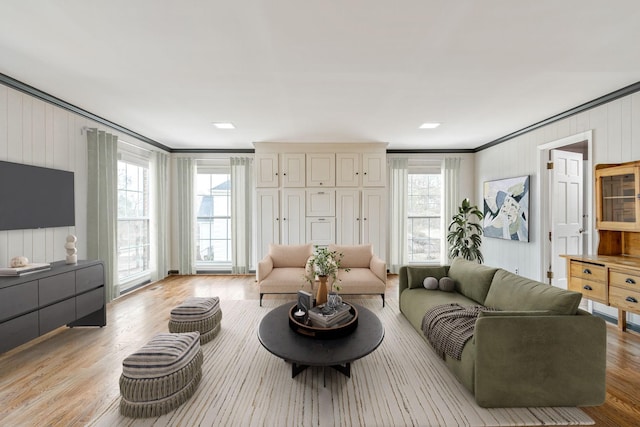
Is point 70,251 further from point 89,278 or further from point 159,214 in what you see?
point 159,214

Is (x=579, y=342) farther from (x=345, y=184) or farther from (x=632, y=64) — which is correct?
(x=345, y=184)

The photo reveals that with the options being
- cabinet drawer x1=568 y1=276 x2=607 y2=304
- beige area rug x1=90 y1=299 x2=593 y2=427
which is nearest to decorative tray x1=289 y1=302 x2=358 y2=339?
beige area rug x1=90 y1=299 x2=593 y2=427

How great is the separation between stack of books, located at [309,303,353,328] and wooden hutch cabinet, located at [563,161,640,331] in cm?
265

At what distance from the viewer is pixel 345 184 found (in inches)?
202

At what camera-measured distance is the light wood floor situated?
181 centimetres

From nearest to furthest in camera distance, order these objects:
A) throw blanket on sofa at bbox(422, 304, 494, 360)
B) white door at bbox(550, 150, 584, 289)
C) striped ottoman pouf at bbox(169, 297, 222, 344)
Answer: throw blanket on sofa at bbox(422, 304, 494, 360) < striped ottoman pouf at bbox(169, 297, 222, 344) < white door at bbox(550, 150, 584, 289)

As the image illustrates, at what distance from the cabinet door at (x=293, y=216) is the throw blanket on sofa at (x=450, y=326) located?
117 inches

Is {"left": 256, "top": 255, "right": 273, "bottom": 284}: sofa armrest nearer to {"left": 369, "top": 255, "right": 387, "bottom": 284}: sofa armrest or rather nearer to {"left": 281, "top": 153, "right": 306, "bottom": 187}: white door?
{"left": 369, "top": 255, "right": 387, "bottom": 284}: sofa armrest

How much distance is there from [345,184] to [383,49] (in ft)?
10.0

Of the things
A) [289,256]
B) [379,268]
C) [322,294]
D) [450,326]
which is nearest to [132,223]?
[289,256]

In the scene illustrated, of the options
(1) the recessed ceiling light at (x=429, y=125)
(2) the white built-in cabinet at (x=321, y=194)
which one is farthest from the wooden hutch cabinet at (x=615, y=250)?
(2) the white built-in cabinet at (x=321, y=194)

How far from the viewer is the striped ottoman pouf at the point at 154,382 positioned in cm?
177

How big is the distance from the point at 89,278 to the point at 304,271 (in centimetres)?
248

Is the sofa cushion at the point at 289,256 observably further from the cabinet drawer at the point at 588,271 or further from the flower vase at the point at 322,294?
the cabinet drawer at the point at 588,271
